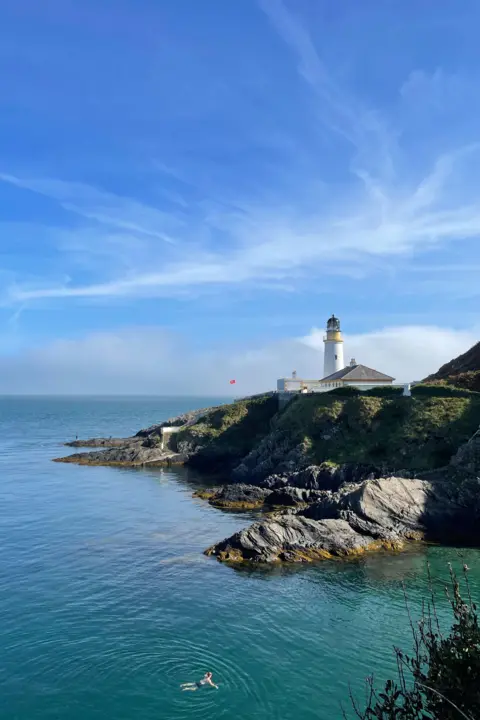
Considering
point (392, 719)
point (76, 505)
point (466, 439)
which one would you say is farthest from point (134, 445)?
point (392, 719)

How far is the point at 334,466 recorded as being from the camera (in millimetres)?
57906

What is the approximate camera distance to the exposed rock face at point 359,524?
3556 cm

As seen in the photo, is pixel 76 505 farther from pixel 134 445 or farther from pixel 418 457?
pixel 134 445

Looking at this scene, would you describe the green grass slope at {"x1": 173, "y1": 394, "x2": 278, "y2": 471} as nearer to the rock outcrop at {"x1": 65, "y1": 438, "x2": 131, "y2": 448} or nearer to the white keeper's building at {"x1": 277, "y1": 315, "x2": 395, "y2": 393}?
the white keeper's building at {"x1": 277, "y1": 315, "x2": 395, "y2": 393}

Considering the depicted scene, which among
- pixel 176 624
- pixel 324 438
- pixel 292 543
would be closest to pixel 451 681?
pixel 176 624

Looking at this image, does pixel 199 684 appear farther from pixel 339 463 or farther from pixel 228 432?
pixel 228 432

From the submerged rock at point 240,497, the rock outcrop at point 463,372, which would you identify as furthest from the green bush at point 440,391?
the submerged rock at point 240,497

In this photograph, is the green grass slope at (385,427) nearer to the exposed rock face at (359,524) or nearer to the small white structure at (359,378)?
the small white structure at (359,378)

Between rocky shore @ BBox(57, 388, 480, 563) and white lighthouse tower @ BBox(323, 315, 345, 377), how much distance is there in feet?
38.5

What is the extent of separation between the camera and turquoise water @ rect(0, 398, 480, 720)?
63.5 feet

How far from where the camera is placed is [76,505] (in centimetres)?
5091

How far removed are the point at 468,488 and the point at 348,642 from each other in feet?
75.4

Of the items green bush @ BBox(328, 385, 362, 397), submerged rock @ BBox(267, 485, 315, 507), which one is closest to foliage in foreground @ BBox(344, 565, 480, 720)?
submerged rock @ BBox(267, 485, 315, 507)

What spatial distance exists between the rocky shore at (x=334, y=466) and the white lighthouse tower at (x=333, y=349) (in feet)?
38.5
